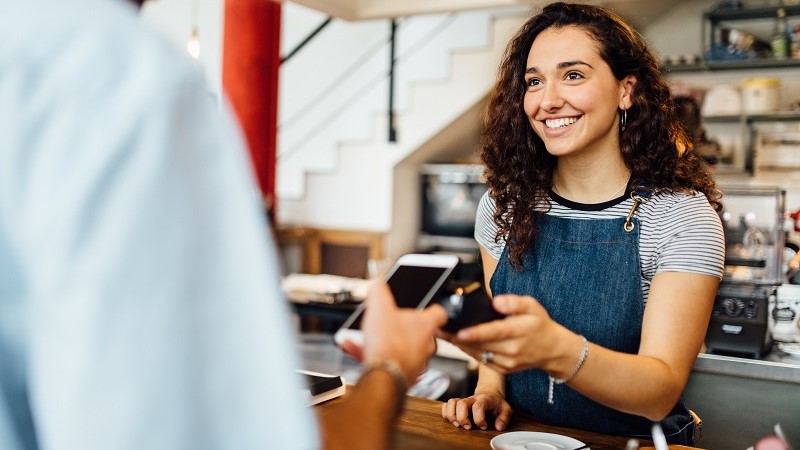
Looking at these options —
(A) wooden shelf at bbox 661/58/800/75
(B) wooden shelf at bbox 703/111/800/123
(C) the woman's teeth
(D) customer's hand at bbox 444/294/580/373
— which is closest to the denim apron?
(C) the woman's teeth

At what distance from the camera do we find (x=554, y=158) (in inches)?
74.2

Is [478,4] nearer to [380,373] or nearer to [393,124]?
[393,124]

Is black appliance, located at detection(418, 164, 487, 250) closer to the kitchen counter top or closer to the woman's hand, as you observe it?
the kitchen counter top

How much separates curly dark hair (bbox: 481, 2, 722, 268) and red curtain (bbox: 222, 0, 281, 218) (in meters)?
4.31

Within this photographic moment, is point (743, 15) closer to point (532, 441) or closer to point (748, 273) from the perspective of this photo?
point (748, 273)

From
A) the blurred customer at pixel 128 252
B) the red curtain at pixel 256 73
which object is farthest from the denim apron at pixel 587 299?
the red curtain at pixel 256 73

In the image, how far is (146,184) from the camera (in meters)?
0.47

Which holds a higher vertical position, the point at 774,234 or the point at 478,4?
the point at 478,4

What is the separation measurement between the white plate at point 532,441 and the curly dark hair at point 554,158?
45 centimetres

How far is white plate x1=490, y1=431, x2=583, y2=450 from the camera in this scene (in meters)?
1.35

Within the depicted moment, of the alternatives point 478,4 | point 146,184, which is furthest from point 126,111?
point 478,4

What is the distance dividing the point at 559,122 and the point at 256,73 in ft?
15.6

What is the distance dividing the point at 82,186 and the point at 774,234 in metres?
2.69

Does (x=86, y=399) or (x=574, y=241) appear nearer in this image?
(x=86, y=399)
